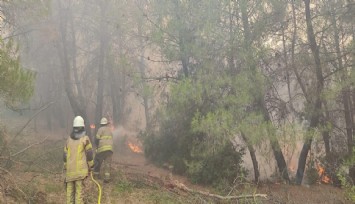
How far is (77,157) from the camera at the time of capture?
265 inches

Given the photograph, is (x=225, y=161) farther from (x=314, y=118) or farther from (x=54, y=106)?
(x=54, y=106)

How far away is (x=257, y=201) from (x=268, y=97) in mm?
5505

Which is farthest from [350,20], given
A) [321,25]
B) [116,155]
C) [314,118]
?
[116,155]

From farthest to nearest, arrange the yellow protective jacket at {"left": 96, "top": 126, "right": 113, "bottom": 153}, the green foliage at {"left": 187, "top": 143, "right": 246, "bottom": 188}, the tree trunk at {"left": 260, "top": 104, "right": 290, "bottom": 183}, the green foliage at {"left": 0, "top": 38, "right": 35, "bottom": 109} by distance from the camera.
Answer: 1. the green foliage at {"left": 187, "top": 143, "right": 246, "bottom": 188}
2. the tree trunk at {"left": 260, "top": 104, "right": 290, "bottom": 183}
3. the yellow protective jacket at {"left": 96, "top": 126, "right": 113, "bottom": 153}
4. the green foliage at {"left": 0, "top": 38, "right": 35, "bottom": 109}

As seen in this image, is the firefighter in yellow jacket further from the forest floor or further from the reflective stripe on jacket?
the forest floor

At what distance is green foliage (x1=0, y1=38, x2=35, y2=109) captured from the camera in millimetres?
7949

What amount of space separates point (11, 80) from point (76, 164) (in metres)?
2.93

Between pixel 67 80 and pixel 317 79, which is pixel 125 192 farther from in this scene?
pixel 67 80

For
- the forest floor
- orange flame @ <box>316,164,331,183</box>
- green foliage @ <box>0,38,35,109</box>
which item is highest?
green foliage @ <box>0,38,35,109</box>

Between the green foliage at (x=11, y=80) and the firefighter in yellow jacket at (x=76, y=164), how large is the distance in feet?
7.91

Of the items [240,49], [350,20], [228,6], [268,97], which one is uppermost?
[228,6]

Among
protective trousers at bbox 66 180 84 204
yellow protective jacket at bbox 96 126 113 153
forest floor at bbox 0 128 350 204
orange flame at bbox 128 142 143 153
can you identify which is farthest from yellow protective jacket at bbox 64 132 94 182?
orange flame at bbox 128 142 143 153

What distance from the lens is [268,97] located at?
42.2 ft

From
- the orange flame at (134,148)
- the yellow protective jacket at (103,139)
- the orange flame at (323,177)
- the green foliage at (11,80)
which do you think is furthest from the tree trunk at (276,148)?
the orange flame at (134,148)
